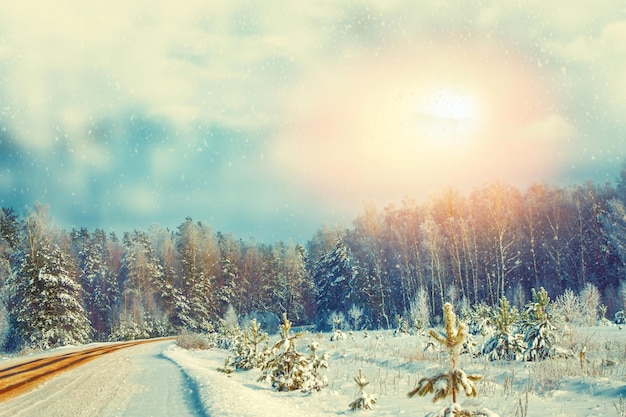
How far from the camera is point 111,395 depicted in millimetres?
12898

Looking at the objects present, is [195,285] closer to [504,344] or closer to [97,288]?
[97,288]

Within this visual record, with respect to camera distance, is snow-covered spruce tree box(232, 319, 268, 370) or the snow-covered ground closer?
the snow-covered ground

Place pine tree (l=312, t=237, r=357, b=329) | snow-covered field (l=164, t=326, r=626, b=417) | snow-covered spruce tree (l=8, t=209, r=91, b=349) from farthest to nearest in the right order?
pine tree (l=312, t=237, r=357, b=329) → snow-covered spruce tree (l=8, t=209, r=91, b=349) → snow-covered field (l=164, t=326, r=626, b=417)

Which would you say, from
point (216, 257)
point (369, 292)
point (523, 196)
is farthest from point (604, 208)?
point (216, 257)

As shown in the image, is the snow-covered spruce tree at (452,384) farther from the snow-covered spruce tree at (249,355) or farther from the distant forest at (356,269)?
the distant forest at (356,269)

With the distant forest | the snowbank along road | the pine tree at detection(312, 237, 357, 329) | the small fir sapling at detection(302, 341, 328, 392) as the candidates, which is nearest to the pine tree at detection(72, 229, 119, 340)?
the distant forest

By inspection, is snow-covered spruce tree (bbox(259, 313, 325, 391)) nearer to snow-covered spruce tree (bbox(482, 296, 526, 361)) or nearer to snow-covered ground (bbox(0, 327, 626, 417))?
snow-covered ground (bbox(0, 327, 626, 417))

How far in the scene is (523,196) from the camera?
5206 cm

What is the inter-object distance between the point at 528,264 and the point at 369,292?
18074mm

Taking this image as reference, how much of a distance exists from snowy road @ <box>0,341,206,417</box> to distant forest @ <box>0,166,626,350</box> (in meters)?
28.0

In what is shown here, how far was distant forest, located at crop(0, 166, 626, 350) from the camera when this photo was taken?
41438mm

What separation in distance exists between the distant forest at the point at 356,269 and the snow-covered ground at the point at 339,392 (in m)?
28.0

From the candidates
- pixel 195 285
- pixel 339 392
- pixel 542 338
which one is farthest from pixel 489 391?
pixel 195 285

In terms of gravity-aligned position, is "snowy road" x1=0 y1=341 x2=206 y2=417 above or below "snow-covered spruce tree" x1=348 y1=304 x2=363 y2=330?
above
